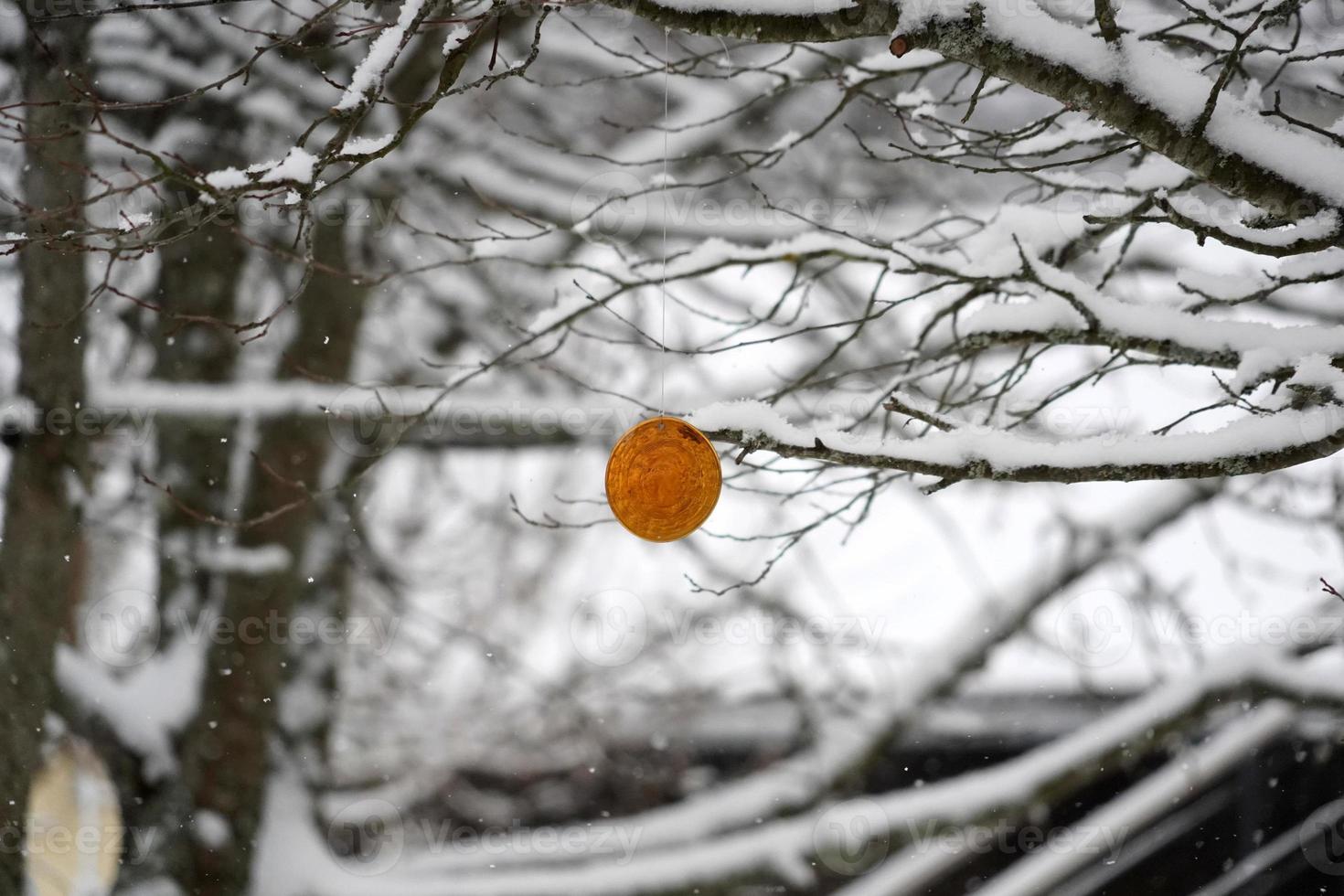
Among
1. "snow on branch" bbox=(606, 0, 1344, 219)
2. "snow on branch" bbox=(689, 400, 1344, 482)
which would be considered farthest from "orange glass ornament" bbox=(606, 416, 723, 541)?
"snow on branch" bbox=(606, 0, 1344, 219)

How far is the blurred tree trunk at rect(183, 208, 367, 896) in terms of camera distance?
498 centimetres

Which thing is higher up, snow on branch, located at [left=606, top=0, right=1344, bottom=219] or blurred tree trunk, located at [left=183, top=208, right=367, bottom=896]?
snow on branch, located at [left=606, top=0, right=1344, bottom=219]

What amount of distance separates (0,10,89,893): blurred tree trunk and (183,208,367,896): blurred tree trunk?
0.90 meters

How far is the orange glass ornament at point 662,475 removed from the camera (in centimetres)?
202

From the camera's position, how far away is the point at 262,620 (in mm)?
5102

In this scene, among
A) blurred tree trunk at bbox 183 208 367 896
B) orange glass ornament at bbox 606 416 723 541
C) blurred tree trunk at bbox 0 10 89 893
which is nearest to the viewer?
orange glass ornament at bbox 606 416 723 541

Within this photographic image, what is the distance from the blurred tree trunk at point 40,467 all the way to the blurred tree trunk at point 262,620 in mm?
899

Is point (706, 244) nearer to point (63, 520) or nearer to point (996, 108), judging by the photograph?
point (996, 108)

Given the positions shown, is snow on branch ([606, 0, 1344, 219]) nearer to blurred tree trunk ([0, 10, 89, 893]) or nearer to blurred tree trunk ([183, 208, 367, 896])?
blurred tree trunk ([0, 10, 89, 893])

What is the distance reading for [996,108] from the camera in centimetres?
464

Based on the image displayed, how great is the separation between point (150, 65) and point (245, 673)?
2889 mm

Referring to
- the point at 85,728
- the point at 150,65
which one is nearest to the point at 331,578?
the point at 85,728

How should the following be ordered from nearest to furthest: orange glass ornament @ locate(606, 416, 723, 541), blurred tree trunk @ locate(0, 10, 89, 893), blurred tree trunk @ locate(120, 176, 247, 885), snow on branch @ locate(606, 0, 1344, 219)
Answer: snow on branch @ locate(606, 0, 1344, 219) < orange glass ornament @ locate(606, 416, 723, 541) < blurred tree trunk @ locate(0, 10, 89, 893) < blurred tree trunk @ locate(120, 176, 247, 885)

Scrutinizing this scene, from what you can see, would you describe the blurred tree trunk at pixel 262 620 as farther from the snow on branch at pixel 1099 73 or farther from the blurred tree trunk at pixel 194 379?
the snow on branch at pixel 1099 73
